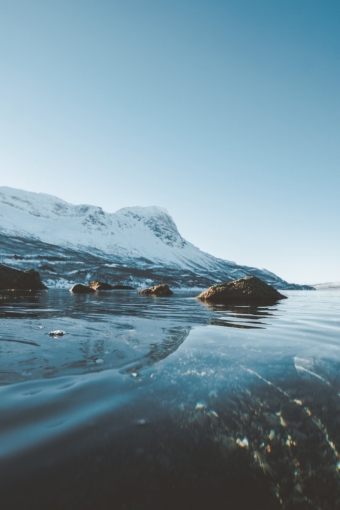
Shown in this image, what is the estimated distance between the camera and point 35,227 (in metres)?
175

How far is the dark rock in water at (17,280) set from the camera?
28000mm

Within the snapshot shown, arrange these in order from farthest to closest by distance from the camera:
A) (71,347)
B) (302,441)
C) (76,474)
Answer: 1. (71,347)
2. (302,441)
3. (76,474)

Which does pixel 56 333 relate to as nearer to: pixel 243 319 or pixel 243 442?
pixel 243 442

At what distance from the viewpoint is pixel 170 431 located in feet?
6.15

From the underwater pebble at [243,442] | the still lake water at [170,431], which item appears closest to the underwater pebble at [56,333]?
the still lake water at [170,431]

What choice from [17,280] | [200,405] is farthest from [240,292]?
[17,280]

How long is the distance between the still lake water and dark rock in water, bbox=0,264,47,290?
28.4 meters

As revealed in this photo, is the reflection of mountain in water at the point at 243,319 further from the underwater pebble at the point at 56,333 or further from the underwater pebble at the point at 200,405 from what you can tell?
the underwater pebble at the point at 200,405

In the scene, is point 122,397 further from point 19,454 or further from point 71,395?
point 19,454

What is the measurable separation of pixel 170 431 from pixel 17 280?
31.8 m

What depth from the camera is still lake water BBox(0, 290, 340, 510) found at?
1393 millimetres

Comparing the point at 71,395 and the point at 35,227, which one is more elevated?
the point at 35,227

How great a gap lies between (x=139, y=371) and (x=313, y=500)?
1.89 m

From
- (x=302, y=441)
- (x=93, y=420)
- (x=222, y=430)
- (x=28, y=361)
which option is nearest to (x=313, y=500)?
(x=302, y=441)
